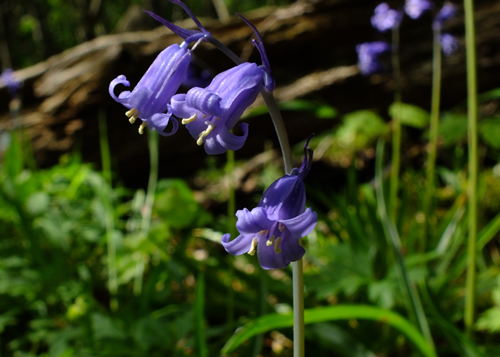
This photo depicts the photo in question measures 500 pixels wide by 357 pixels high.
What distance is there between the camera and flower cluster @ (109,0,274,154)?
839mm

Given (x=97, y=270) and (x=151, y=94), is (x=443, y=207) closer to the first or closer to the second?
(x=97, y=270)

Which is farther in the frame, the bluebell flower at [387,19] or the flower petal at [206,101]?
the bluebell flower at [387,19]

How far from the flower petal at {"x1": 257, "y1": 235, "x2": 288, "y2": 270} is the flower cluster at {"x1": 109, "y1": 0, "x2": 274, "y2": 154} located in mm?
232

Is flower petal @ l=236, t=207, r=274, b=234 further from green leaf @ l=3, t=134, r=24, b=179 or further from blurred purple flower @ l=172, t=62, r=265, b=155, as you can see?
green leaf @ l=3, t=134, r=24, b=179

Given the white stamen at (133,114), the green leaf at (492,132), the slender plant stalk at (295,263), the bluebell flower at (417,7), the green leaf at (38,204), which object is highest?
the bluebell flower at (417,7)

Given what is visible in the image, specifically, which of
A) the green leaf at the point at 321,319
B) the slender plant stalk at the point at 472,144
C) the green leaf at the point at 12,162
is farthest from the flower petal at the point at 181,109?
the green leaf at the point at 12,162

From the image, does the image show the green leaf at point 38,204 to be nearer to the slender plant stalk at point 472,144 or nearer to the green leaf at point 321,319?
the green leaf at point 321,319

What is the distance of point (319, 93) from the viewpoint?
4.98 metres

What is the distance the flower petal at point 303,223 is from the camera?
0.76m

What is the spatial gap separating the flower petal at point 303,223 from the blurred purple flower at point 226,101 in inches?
8.1

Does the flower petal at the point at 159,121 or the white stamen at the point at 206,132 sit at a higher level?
the flower petal at the point at 159,121

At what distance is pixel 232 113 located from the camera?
0.85 m

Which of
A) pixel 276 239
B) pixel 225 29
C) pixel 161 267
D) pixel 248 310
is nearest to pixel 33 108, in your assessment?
pixel 225 29

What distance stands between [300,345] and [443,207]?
3.74 meters
